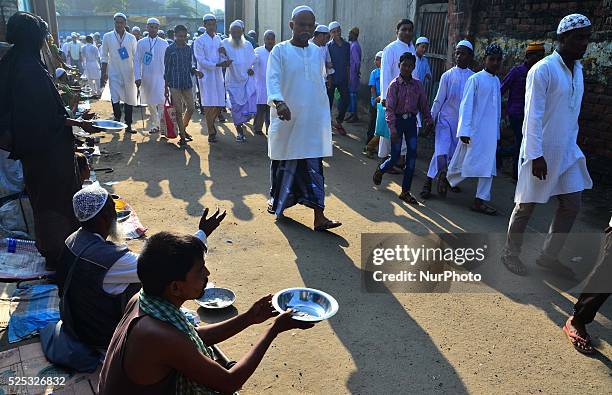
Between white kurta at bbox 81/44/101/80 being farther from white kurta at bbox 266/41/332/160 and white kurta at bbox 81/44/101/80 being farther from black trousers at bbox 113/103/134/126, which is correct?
white kurta at bbox 266/41/332/160

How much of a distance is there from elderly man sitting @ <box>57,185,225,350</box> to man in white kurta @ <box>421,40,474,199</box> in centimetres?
432

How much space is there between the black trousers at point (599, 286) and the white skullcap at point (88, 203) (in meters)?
3.08

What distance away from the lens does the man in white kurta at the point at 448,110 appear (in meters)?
6.02

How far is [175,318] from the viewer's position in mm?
1752

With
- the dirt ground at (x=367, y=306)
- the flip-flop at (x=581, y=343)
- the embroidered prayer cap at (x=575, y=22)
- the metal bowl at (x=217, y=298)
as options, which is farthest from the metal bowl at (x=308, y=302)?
the embroidered prayer cap at (x=575, y=22)

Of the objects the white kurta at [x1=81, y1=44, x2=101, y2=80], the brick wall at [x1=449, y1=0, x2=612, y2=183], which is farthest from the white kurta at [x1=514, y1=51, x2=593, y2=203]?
the white kurta at [x1=81, y1=44, x2=101, y2=80]

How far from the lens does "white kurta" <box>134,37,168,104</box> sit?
8.96 m

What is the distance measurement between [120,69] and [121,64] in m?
0.10

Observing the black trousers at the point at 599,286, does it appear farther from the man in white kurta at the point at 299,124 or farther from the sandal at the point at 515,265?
the man in white kurta at the point at 299,124

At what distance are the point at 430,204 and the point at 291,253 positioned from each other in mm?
2284

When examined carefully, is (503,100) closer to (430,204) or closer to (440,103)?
(440,103)

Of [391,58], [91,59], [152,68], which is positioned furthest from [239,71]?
[91,59]

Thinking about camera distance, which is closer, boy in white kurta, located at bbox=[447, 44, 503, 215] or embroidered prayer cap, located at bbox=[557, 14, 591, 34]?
embroidered prayer cap, located at bbox=[557, 14, 591, 34]

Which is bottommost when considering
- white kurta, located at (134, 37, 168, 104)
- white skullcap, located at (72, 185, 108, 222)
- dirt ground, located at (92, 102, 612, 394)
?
dirt ground, located at (92, 102, 612, 394)
